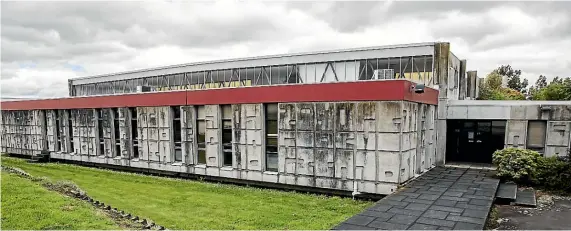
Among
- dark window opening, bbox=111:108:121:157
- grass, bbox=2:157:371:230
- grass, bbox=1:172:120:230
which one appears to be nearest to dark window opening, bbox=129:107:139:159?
dark window opening, bbox=111:108:121:157

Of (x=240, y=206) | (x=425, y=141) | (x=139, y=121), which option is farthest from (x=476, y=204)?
(x=139, y=121)

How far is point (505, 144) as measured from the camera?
13.8 meters

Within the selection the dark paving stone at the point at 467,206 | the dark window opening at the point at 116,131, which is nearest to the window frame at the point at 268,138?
the dark paving stone at the point at 467,206

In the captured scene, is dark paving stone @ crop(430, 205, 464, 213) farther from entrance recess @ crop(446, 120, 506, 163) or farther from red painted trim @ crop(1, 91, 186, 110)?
red painted trim @ crop(1, 91, 186, 110)

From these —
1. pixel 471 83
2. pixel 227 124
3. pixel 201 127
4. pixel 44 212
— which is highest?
pixel 471 83

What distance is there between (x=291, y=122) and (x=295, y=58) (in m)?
8.56

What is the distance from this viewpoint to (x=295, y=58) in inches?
794

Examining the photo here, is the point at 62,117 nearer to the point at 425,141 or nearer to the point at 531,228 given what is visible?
the point at 425,141

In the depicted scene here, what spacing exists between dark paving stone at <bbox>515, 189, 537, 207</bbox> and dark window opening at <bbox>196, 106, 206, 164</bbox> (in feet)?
36.9

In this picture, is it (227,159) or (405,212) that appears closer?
(405,212)

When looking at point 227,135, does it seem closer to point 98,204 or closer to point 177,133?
point 177,133

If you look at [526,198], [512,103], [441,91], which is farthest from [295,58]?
[526,198]

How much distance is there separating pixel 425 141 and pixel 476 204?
5.05 metres

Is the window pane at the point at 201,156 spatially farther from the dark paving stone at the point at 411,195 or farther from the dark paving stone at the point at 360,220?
the dark paving stone at the point at 360,220
